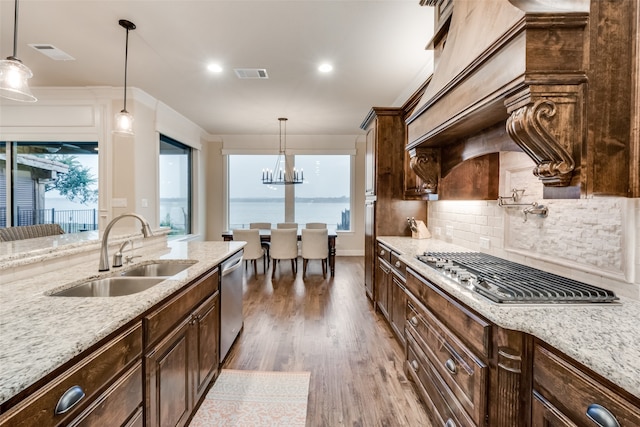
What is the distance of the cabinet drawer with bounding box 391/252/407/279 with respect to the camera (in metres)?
2.46

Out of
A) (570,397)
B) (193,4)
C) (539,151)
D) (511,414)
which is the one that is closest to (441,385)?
(511,414)

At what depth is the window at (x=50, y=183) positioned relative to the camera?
4.49 metres

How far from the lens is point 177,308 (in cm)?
150

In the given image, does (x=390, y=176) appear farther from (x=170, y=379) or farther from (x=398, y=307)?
(x=170, y=379)

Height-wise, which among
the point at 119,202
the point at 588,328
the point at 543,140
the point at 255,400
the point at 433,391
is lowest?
the point at 255,400

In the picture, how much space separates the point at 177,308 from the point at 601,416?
165cm

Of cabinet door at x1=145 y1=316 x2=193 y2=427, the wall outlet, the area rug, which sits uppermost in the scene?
the wall outlet

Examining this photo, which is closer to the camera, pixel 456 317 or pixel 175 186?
pixel 456 317

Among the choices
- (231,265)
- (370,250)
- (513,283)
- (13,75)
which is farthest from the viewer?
(370,250)

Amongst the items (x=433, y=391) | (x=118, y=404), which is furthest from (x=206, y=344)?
(x=433, y=391)

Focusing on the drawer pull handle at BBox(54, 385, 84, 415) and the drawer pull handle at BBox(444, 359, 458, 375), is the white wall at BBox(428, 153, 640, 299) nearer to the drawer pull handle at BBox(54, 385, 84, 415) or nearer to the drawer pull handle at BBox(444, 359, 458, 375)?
the drawer pull handle at BBox(444, 359, 458, 375)

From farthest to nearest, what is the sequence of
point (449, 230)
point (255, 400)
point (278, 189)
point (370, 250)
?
point (278, 189) → point (370, 250) → point (449, 230) → point (255, 400)

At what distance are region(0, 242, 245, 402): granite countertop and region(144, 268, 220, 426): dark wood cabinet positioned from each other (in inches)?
5.1

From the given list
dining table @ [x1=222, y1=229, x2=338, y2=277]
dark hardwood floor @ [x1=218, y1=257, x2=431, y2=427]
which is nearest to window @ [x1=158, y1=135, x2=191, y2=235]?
dining table @ [x1=222, y1=229, x2=338, y2=277]
